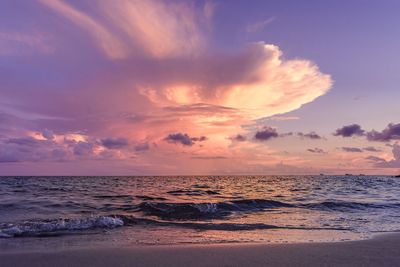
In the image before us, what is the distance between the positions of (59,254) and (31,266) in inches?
49.4

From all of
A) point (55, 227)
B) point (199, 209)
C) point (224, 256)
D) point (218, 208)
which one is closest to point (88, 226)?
point (55, 227)

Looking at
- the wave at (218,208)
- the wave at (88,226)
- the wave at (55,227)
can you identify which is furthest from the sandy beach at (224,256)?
the wave at (218,208)

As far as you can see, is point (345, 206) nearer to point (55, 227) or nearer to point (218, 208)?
point (218, 208)

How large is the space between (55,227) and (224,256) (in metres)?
8.70

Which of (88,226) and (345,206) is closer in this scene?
(88,226)

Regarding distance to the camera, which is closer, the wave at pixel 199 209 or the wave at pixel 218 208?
the wave at pixel 199 209

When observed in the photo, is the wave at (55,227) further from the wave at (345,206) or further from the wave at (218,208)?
the wave at (345,206)

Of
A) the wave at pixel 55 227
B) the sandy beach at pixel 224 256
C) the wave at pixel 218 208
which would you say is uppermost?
the wave at pixel 218 208

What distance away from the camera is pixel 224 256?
9539mm

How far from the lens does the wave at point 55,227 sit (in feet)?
45.5

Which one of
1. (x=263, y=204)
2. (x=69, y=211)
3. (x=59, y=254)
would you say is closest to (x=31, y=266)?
(x=59, y=254)

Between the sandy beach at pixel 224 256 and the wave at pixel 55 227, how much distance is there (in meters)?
3.87

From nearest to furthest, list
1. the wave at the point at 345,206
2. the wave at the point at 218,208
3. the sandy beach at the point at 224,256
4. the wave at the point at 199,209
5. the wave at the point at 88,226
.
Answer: the sandy beach at the point at 224,256 < the wave at the point at 88,226 < the wave at the point at 199,209 < the wave at the point at 218,208 < the wave at the point at 345,206

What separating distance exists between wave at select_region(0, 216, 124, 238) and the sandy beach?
12.7ft
